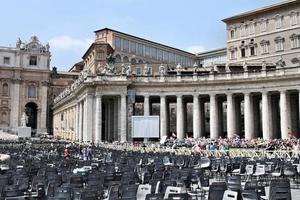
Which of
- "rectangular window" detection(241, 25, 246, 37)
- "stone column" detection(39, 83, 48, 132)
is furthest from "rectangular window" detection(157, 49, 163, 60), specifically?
"stone column" detection(39, 83, 48, 132)

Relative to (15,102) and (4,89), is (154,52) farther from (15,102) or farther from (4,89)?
(4,89)

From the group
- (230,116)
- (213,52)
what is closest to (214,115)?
(230,116)

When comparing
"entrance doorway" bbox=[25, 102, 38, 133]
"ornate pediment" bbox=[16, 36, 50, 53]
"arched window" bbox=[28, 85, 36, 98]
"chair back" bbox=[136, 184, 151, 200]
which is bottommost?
"chair back" bbox=[136, 184, 151, 200]

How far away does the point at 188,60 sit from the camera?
12556 cm

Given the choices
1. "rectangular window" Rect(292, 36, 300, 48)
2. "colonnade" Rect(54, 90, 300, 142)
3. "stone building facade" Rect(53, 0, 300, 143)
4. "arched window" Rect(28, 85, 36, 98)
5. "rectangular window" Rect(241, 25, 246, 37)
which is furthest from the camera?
"arched window" Rect(28, 85, 36, 98)

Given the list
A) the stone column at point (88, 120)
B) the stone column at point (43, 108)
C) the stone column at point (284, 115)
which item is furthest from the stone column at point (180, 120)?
the stone column at point (43, 108)

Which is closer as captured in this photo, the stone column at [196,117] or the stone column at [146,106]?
the stone column at [196,117]

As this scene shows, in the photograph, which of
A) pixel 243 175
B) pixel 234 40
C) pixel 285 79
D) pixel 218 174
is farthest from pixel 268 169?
pixel 234 40

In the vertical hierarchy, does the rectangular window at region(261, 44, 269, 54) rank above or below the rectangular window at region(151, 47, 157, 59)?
below

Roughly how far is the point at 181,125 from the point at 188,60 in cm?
6683

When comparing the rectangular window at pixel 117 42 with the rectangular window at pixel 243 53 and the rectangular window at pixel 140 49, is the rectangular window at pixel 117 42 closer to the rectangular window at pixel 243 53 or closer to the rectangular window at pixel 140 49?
the rectangular window at pixel 140 49

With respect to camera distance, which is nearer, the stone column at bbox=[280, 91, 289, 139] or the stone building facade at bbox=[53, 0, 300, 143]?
the stone column at bbox=[280, 91, 289, 139]

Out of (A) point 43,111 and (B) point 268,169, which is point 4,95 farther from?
(B) point 268,169

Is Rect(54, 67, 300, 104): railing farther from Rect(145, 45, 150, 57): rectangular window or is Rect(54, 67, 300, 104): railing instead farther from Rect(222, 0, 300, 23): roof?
Rect(145, 45, 150, 57): rectangular window
